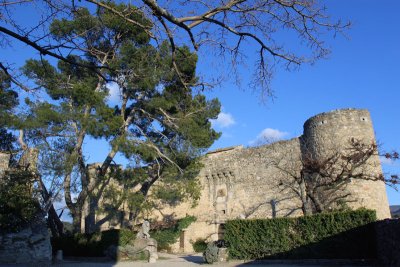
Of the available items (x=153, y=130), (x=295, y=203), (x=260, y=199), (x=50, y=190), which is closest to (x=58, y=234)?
(x=50, y=190)

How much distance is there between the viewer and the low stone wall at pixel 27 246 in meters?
12.2

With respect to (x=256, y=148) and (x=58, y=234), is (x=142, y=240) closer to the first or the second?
(x=58, y=234)

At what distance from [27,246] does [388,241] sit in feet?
34.7

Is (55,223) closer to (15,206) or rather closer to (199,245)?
(15,206)

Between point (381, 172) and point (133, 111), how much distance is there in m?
10.8

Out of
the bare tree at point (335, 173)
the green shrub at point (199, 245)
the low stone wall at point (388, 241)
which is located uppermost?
the bare tree at point (335, 173)

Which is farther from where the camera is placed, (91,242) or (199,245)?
(199,245)

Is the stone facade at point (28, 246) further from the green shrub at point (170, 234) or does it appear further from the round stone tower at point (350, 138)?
the round stone tower at point (350, 138)

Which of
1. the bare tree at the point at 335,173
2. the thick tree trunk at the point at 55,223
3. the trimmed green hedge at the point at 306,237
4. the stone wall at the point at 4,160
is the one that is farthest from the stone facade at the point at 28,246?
the bare tree at the point at 335,173

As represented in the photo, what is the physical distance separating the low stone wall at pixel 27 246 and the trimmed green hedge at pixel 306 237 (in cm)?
606

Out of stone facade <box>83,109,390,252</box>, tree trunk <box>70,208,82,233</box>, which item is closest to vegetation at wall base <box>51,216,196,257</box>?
tree trunk <box>70,208,82,233</box>

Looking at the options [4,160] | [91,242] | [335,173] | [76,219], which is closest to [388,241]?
[335,173]

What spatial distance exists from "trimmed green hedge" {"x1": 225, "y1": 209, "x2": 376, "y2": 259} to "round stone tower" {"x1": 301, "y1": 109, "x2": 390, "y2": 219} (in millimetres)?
4372

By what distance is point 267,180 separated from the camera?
19.0 meters
